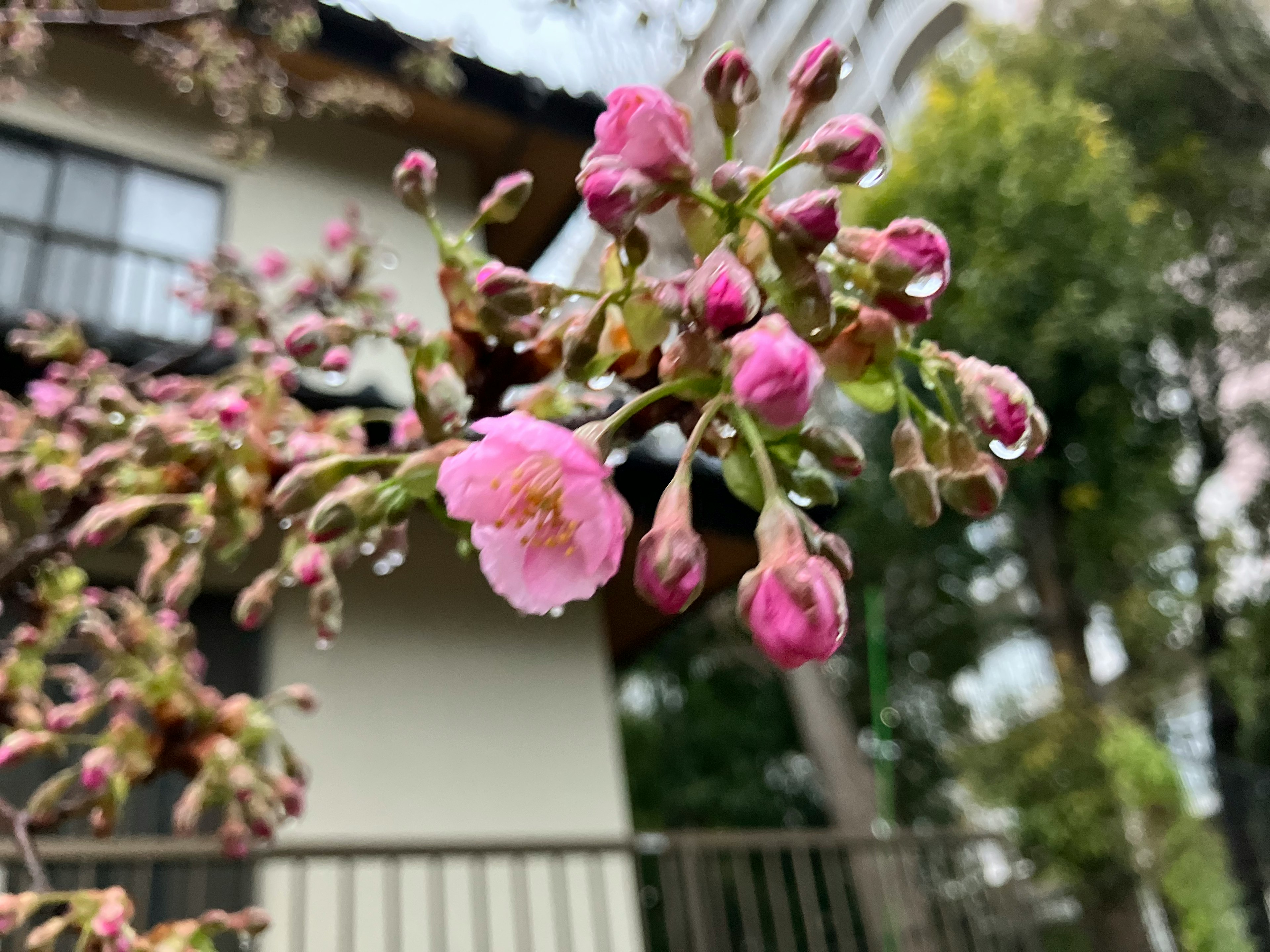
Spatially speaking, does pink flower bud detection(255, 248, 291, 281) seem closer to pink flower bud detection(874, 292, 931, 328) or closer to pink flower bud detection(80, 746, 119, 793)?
pink flower bud detection(80, 746, 119, 793)

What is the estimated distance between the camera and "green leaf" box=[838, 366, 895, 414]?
0.56 metres

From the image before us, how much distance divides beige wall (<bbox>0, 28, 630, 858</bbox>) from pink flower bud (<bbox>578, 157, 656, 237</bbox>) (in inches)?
104

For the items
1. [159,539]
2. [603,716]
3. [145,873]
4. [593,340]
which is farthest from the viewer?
[603,716]

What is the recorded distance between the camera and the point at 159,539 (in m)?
1.29

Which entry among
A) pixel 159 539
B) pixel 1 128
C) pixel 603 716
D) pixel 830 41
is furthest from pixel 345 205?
pixel 830 41

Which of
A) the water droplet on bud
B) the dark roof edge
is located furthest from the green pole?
the water droplet on bud

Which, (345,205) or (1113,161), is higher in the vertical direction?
(1113,161)

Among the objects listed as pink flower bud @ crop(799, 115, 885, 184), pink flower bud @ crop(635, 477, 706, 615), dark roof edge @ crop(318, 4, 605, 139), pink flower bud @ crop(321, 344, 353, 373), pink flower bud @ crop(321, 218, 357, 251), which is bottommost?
pink flower bud @ crop(635, 477, 706, 615)

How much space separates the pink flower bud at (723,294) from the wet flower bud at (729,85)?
0.17 meters

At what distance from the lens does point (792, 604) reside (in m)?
0.46

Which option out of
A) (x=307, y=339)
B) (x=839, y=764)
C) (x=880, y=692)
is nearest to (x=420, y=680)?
(x=307, y=339)

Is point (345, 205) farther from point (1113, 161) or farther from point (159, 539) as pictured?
point (1113, 161)

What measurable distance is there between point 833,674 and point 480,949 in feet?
17.6

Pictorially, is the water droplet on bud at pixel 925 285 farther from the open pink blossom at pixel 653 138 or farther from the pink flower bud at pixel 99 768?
the pink flower bud at pixel 99 768
